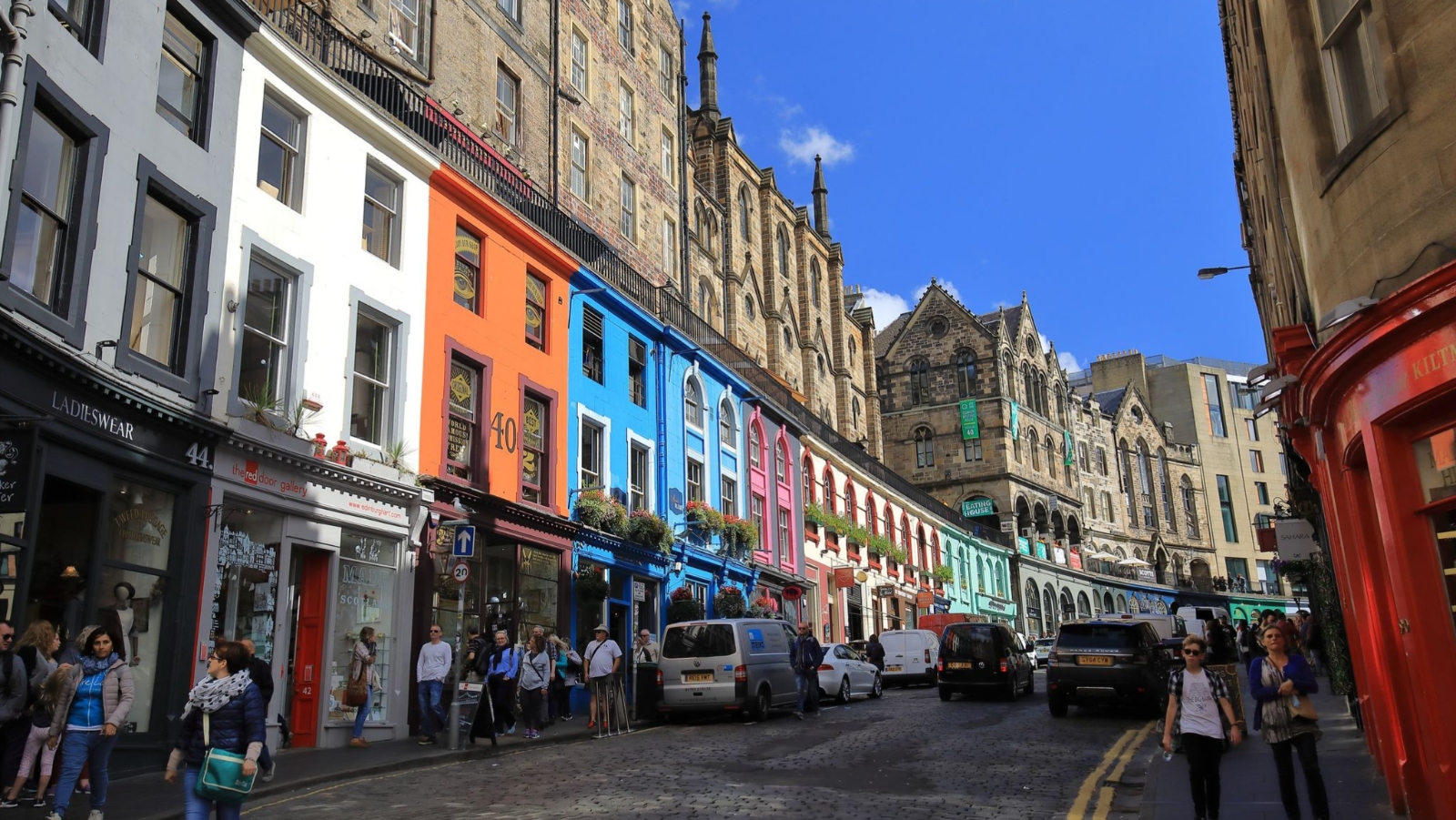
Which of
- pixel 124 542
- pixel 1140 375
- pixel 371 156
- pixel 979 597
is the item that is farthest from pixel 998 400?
pixel 124 542

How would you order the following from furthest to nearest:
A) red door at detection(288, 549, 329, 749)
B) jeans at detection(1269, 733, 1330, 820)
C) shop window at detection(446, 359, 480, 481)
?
shop window at detection(446, 359, 480, 481), red door at detection(288, 549, 329, 749), jeans at detection(1269, 733, 1330, 820)

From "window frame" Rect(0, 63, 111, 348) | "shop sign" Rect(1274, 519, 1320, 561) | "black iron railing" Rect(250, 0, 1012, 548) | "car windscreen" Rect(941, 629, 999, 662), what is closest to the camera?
"window frame" Rect(0, 63, 111, 348)

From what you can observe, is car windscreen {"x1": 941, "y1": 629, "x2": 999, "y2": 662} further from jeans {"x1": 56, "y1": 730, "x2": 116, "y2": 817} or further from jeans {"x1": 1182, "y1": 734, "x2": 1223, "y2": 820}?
jeans {"x1": 56, "y1": 730, "x2": 116, "y2": 817}

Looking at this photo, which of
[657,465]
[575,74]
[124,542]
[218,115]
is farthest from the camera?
[575,74]

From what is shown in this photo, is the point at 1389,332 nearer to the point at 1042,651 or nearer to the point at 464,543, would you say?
the point at 464,543

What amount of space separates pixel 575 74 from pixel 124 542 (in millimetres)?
19720

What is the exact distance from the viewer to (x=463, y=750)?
14.5 m

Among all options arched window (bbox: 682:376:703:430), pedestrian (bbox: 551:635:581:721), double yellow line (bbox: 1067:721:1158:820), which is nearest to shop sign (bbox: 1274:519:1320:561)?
double yellow line (bbox: 1067:721:1158:820)

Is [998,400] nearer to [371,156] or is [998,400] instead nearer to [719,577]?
[719,577]

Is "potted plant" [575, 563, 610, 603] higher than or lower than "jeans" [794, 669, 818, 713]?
higher

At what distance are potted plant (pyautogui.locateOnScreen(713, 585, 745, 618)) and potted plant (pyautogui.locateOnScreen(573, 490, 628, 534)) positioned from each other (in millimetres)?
5045

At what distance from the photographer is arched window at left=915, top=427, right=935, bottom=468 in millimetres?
65875

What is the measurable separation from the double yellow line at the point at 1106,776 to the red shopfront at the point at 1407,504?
229 centimetres

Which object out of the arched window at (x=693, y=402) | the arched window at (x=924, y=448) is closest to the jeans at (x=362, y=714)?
the arched window at (x=693, y=402)
